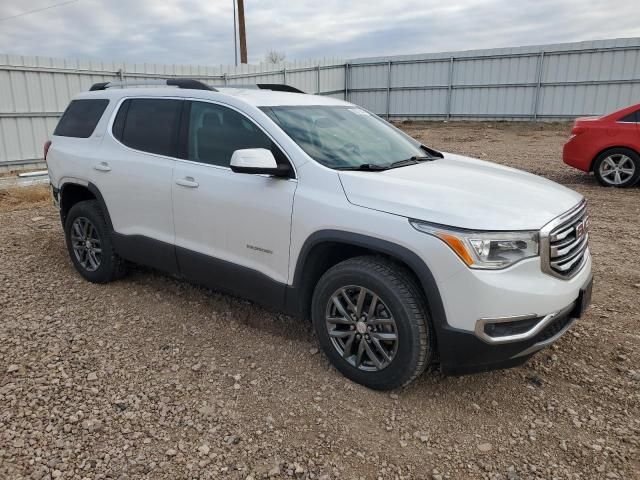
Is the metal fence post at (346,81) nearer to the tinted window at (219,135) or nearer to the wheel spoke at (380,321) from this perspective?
the tinted window at (219,135)

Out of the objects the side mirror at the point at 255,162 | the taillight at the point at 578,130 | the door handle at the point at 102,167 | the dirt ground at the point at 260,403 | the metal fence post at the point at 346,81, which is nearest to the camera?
the dirt ground at the point at 260,403

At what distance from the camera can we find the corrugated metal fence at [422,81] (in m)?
12.6

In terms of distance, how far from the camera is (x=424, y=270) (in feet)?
8.96

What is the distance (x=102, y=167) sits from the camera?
14.6 ft

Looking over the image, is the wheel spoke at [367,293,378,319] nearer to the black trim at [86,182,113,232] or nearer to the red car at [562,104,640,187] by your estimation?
the black trim at [86,182,113,232]

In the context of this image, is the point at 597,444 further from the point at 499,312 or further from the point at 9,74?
the point at 9,74

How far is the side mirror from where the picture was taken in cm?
319

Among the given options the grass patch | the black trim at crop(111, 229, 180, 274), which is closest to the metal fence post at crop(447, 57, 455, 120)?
the grass patch

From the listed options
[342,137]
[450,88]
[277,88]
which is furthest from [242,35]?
[342,137]

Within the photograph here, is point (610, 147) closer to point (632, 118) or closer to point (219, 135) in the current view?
point (632, 118)

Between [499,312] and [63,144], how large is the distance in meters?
4.33

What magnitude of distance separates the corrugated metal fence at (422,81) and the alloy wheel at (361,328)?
12246mm

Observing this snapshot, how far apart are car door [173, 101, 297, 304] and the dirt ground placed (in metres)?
0.51

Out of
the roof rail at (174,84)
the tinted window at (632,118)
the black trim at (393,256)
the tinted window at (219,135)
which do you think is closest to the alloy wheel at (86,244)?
the roof rail at (174,84)
